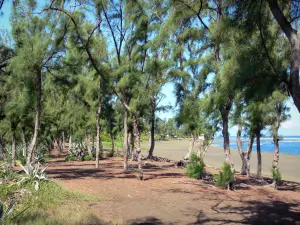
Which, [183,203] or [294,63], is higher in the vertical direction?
[294,63]

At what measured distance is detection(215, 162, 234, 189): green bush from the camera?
11.7 metres

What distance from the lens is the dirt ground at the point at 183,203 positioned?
767cm

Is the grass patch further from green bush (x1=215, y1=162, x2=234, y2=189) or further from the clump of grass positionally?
the clump of grass

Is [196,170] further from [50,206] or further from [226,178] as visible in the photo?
[50,206]

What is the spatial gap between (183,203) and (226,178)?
2.94 metres

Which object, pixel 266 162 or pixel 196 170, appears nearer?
pixel 196 170

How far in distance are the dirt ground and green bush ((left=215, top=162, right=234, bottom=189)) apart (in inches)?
12.2

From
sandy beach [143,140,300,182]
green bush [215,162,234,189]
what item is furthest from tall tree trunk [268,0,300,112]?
sandy beach [143,140,300,182]

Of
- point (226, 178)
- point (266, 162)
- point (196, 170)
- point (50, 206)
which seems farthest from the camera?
point (266, 162)

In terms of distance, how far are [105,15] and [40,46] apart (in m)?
2.81

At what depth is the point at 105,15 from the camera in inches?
512

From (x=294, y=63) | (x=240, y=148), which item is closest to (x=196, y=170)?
(x=240, y=148)

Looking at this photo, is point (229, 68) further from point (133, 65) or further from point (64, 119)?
point (64, 119)

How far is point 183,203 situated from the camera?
9.43 m
